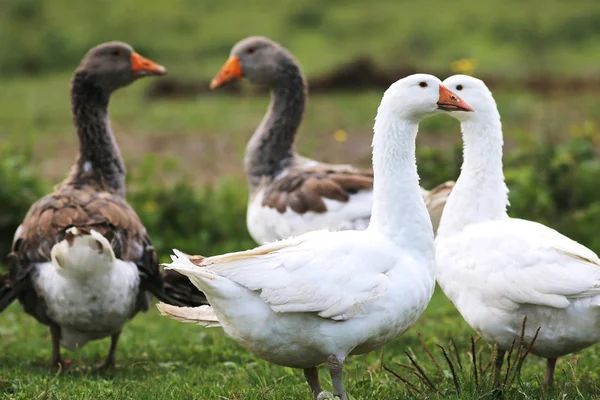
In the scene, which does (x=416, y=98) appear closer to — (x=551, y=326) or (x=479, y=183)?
(x=479, y=183)

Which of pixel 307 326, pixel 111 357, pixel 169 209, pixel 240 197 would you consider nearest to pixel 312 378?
pixel 307 326

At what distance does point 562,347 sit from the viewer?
530cm

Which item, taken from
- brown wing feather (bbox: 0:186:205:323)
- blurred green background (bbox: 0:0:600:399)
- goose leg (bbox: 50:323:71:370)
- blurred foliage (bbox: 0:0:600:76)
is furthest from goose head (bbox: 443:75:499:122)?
blurred foliage (bbox: 0:0:600:76)

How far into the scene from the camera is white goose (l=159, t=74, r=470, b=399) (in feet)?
15.5

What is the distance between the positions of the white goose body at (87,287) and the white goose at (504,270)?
79.7 inches

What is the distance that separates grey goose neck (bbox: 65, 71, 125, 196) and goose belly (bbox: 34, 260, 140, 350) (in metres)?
1.13

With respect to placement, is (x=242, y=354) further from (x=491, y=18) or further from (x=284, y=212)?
(x=491, y=18)

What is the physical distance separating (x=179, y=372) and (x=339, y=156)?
7439mm

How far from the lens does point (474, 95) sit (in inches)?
235

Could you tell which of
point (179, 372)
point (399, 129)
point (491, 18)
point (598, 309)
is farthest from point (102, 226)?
point (491, 18)

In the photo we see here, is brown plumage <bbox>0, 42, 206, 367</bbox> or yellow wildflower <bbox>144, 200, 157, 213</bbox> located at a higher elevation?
brown plumage <bbox>0, 42, 206, 367</bbox>

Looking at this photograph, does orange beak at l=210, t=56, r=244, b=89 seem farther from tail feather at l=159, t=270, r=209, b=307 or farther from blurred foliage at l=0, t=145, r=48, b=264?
tail feather at l=159, t=270, r=209, b=307

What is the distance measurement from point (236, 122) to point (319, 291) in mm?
10827

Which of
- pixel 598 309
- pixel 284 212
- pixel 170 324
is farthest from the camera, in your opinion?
pixel 170 324
